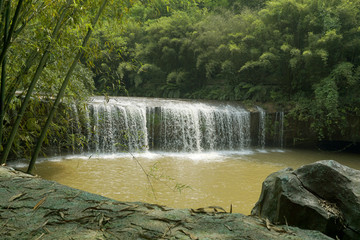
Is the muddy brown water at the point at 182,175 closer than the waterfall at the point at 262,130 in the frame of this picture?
Yes

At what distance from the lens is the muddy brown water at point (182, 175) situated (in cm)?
497

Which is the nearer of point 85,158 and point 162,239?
point 162,239

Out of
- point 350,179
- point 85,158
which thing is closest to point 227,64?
point 85,158

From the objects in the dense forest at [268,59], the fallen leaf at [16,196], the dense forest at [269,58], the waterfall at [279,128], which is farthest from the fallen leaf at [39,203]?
the waterfall at [279,128]

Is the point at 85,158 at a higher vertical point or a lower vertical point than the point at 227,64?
lower

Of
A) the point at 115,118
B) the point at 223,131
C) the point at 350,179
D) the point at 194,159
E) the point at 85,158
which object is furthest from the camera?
the point at 223,131

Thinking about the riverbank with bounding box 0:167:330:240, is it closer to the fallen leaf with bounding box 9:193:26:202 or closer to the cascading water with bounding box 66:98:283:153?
the fallen leaf with bounding box 9:193:26:202

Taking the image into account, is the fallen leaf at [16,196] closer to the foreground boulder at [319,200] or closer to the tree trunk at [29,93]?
the tree trunk at [29,93]

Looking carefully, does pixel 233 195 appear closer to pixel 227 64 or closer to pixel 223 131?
pixel 223 131

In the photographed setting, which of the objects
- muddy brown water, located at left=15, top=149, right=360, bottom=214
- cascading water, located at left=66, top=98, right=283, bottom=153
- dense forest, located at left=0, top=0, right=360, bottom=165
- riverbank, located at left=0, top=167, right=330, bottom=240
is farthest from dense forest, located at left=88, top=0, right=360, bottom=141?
riverbank, located at left=0, top=167, right=330, bottom=240

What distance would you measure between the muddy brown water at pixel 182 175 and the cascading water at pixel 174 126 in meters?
0.69

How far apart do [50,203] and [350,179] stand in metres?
2.38

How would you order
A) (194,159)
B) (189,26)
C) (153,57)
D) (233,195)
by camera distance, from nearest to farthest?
(233,195) → (194,159) → (189,26) → (153,57)

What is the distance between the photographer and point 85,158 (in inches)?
318
